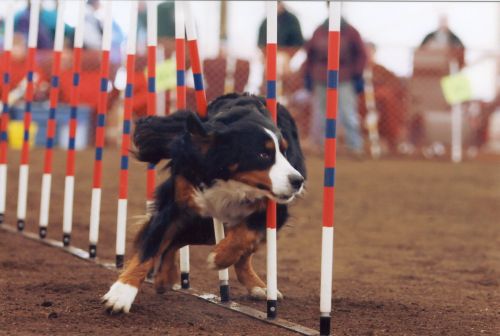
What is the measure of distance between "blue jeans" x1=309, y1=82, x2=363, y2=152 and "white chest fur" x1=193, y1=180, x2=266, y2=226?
30.7 feet

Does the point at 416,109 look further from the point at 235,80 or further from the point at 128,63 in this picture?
the point at 128,63

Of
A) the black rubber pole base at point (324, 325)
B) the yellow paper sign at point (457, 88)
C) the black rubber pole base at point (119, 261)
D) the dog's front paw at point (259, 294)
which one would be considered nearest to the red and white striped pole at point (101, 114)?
the black rubber pole base at point (119, 261)

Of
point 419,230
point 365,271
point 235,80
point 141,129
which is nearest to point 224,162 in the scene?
→ point 141,129

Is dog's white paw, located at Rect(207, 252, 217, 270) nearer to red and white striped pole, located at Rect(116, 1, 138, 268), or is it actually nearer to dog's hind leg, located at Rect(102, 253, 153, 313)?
dog's hind leg, located at Rect(102, 253, 153, 313)

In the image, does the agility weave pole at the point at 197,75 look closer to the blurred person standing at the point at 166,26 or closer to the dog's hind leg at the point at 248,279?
the dog's hind leg at the point at 248,279

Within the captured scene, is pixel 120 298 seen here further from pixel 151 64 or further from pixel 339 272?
pixel 339 272

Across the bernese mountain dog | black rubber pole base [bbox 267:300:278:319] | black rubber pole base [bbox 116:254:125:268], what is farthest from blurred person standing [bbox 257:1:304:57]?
black rubber pole base [bbox 267:300:278:319]

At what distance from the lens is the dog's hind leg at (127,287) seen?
4164mm

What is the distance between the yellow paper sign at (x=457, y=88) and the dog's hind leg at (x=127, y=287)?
11621mm

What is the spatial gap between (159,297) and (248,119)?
107 cm

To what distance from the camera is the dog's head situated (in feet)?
13.5

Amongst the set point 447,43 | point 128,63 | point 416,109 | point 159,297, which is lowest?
point 159,297

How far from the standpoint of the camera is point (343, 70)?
13.5 m

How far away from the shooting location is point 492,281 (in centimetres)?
583
